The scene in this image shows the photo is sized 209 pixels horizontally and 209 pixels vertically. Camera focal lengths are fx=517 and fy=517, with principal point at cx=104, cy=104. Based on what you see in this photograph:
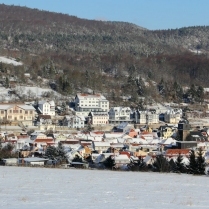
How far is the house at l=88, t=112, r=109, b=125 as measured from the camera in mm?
43000

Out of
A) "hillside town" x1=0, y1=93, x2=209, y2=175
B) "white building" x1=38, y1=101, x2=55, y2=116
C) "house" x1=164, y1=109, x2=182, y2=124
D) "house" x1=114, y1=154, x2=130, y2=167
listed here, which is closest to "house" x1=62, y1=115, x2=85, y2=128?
"hillside town" x1=0, y1=93, x2=209, y2=175

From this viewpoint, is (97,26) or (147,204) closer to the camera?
(147,204)

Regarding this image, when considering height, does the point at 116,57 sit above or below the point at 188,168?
above

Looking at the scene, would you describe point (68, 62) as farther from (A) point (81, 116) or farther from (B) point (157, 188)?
(B) point (157, 188)

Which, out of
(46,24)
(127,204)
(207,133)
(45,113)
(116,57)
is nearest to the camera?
(127,204)

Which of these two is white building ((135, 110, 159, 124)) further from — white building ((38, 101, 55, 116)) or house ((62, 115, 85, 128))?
white building ((38, 101, 55, 116))

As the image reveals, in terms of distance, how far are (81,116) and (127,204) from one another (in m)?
36.2

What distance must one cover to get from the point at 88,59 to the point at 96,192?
6185cm

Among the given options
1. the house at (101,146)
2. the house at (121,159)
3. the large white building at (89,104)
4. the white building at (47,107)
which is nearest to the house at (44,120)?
the white building at (47,107)

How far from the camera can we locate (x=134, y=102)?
50.9 m

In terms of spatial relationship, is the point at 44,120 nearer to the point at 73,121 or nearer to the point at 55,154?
the point at 73,121

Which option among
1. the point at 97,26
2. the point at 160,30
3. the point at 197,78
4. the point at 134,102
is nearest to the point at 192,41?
the point at 160,30

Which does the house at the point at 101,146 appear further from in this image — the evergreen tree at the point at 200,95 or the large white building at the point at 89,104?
the evergreen tree at the point at 200,95

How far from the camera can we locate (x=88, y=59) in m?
69.4
